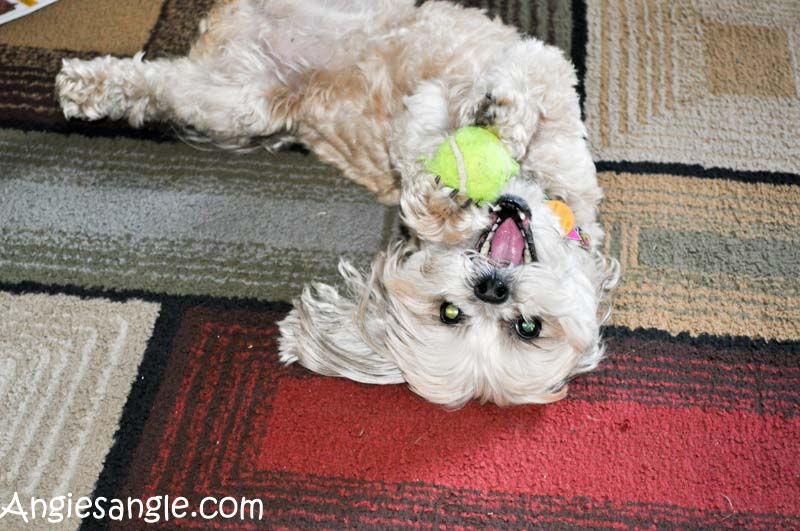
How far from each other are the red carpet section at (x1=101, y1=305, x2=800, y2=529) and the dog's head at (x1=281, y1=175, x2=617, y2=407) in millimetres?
141

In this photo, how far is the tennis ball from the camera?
53.4 inches

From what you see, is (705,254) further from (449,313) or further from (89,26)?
(89,26)

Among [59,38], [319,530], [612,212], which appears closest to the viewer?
[319,530]

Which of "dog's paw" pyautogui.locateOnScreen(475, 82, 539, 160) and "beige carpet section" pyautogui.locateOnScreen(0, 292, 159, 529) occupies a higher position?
"dog's paw" pyautogui.locateOnScreen(475, 82, 539, 160)

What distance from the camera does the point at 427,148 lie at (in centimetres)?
151

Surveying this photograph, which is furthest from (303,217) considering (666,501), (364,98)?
(666,501)

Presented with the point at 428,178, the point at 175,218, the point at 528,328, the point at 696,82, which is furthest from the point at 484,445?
the point at 696,82

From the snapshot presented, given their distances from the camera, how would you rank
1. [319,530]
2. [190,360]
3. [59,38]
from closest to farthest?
[319,530]
[190,360]
[59,38]

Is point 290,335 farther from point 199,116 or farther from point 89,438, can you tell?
point 199,116

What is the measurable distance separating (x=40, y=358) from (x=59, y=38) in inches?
39.8

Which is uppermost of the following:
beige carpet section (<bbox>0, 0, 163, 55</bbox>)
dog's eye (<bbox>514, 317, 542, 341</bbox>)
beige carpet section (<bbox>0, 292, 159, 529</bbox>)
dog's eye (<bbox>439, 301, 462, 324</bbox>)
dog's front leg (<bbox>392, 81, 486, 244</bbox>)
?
beige carpet section (<bbox>0, 0, 163, 55</bbox>)

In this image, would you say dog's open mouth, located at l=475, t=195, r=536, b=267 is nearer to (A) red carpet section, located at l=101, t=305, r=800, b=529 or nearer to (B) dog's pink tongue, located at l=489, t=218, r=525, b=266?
(B) dog's pink tongue, located at l=489, t=218, r=525, b=266

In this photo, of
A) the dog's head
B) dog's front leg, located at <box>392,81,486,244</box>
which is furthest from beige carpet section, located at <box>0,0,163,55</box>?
the dog's head

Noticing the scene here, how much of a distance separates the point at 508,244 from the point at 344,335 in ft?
1.35
